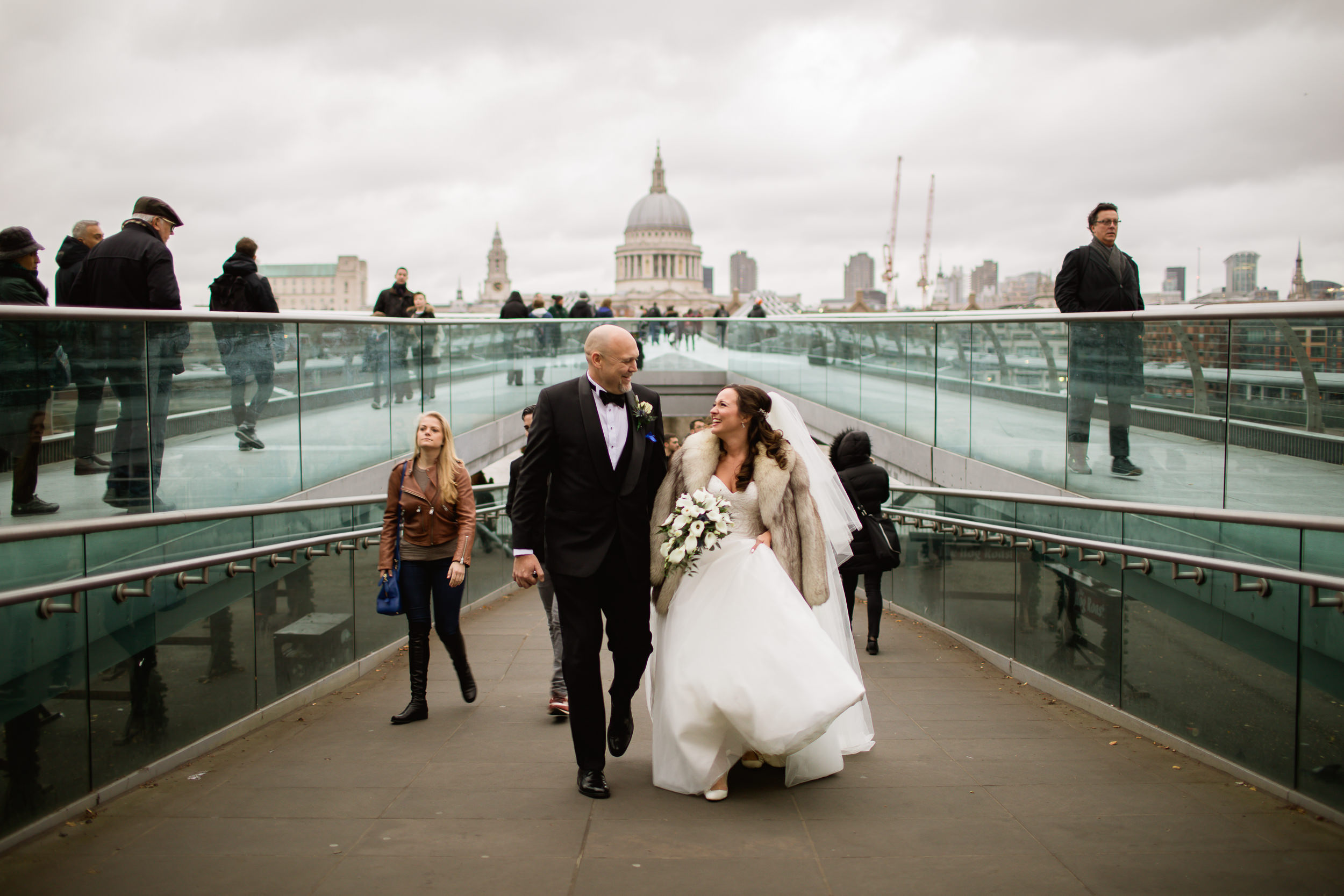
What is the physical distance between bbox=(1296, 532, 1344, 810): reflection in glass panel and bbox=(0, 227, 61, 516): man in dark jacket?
18.5ft

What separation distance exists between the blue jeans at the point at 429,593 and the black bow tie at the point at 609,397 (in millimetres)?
1964

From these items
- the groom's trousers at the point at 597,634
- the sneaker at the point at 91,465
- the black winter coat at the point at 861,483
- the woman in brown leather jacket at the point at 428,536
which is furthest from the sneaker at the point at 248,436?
the black winter coat at the point at 861,483

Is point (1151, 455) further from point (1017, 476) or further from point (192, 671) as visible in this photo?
point (192, 671)

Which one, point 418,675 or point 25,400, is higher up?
point 25,400

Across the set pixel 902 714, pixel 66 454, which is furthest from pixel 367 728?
pixel 902 714

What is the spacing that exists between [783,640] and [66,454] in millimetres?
3553

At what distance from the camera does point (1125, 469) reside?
7734 millimetres

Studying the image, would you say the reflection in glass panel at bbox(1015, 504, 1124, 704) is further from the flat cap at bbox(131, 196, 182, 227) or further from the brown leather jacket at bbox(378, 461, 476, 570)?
the flat cap at bbox(131, 196, 182, 227)

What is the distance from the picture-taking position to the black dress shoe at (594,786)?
16.1ft

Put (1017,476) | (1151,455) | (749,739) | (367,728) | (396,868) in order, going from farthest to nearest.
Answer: (1017,476)
(1151,455)
(367,728)
(749,739)
(396,868)

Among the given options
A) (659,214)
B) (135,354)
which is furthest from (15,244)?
(659,214)

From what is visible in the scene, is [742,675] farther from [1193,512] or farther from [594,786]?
[1193,512]

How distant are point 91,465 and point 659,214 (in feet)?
554

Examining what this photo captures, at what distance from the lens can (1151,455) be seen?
7.42m
